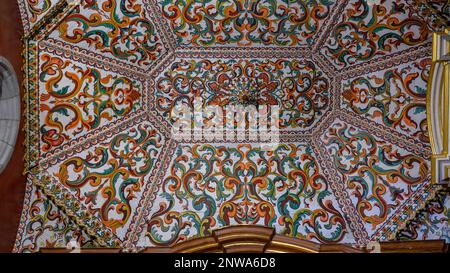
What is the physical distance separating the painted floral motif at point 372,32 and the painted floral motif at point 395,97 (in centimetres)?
28

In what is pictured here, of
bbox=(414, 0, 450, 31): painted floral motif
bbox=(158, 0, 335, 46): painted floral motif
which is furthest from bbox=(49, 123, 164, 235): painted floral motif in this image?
bbox=(414, 0, 450, 31): painted floral motif

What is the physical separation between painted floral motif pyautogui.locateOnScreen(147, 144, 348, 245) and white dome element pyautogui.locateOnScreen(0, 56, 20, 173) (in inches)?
74.0

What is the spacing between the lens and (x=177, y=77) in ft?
23.8

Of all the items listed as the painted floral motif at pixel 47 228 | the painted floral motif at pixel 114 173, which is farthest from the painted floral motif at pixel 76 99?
the painted floral motif at pixel 47 228

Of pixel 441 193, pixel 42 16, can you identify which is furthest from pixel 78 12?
pixel 441 193

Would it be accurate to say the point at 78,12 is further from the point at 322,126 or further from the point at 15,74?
the point at 322,126

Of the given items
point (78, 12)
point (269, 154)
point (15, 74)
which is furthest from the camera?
point (269, 154)

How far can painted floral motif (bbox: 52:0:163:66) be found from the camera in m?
6.73

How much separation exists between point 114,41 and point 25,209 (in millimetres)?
2315

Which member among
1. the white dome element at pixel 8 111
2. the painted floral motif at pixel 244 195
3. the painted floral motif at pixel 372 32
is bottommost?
the painted floral motif at pixel 244 195

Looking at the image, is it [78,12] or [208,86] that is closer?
[78,12]

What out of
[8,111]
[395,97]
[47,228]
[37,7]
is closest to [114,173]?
[47,228]

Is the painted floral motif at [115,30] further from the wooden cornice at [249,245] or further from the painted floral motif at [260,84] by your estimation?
the wooden cornice at [249,245]

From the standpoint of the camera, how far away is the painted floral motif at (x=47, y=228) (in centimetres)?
636
